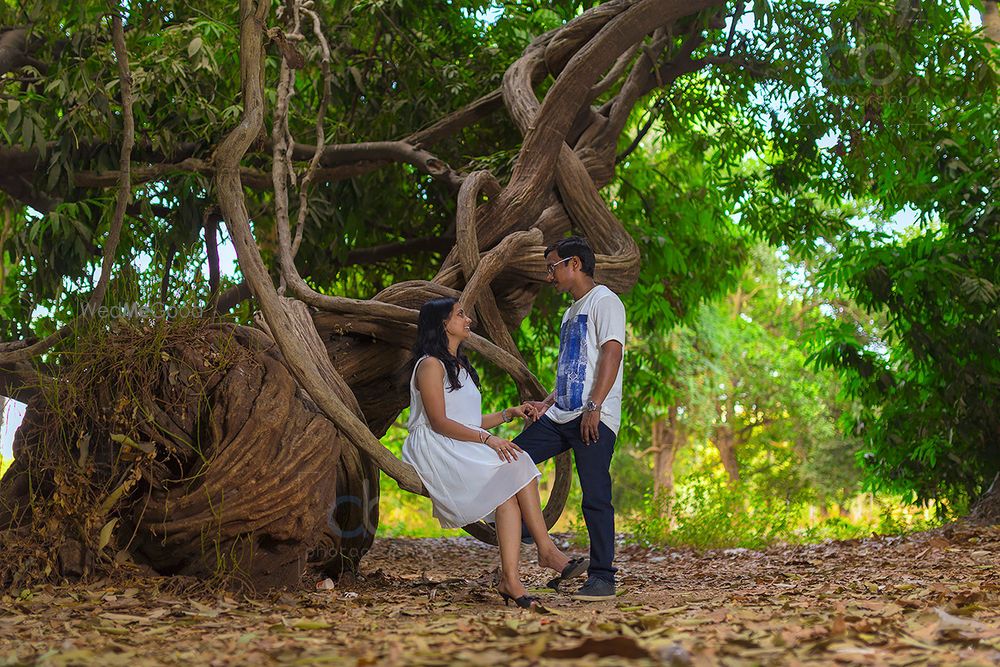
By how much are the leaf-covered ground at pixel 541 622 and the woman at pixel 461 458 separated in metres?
0.25

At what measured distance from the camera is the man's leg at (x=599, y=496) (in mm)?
3879

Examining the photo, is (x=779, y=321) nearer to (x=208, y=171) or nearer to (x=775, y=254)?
(x=775, y=254)

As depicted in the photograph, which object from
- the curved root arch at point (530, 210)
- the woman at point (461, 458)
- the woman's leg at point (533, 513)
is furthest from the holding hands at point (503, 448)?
the curved root arch at point (530, 210)

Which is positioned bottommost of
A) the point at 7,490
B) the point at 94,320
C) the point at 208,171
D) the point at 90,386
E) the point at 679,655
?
the point at 679,655

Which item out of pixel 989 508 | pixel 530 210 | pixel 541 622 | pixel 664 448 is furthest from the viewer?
pixel 664 448

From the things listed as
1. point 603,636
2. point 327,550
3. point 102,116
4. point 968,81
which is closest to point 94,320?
point 327,550

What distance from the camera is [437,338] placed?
3898mm

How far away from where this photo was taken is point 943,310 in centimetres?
742

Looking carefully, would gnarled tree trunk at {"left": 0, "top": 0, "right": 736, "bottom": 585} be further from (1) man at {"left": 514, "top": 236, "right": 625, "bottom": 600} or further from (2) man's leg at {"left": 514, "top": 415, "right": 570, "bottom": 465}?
(1) man at {"left": 514, "top": 236, "right": 625, "bottom": 600}

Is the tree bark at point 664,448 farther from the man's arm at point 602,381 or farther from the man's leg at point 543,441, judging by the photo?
the man's arm at point 602,381

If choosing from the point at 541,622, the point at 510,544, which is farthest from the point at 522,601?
the point at 541,622

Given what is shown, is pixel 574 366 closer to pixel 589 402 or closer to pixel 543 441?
pixel 589 402

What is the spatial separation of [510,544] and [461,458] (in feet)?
1.20

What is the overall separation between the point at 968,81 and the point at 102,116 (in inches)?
212
